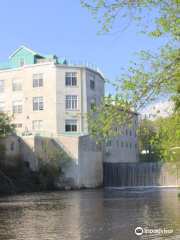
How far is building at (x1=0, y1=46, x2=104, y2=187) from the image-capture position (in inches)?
2196

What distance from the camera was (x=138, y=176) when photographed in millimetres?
58781

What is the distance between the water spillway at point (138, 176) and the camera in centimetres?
5716

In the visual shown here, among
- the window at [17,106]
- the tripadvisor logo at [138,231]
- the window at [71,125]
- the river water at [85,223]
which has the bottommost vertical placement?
the river water at [85,223]

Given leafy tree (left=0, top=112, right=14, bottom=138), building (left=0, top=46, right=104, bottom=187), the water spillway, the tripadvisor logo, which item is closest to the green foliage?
building (left=0, top=46, right=104, bottom=187)

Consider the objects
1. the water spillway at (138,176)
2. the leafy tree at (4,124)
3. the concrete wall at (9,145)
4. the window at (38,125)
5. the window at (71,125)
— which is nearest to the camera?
the leafy tree at (4,124)

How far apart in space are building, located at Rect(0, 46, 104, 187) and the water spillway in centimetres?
177

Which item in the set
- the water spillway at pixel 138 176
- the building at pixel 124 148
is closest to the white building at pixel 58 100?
the water spillway at pixel 138 176

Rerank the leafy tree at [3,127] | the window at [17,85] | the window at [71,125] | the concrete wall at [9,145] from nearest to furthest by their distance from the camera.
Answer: the leafy tree at [3,127] → the concrete wall at [9,145] → the window at [71,125] → the window at [17,85]

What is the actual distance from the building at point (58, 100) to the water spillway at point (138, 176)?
177 centimetres

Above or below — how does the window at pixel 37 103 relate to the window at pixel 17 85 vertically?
below

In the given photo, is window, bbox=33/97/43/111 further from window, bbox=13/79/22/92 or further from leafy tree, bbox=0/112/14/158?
leafy tree, bbox=0/112/14/158

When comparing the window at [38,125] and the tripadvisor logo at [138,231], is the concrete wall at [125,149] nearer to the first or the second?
the window at [38,125]

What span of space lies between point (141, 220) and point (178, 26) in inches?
432

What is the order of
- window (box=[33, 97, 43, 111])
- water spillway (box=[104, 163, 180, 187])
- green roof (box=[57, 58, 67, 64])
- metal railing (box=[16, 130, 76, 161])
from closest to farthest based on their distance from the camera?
1. metal railing (box=[16, 130, 76, 161])
2. water spillway (box=[104, 163, 180, 187])
3. window (box=[33, 97, 43, 111])
4. green roof (box=[57, 58, 67, 64])
